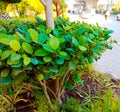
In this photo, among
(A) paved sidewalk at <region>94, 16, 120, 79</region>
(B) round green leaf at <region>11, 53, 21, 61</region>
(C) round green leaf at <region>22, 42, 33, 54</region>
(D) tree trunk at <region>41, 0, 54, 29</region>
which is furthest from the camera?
(A) paved sidewalk at <region>94, 16, 120, 79</region>

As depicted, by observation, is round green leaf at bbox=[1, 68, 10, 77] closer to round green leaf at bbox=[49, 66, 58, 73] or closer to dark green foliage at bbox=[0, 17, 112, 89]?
dark green foliage at bbox=[0, 17, 112, 89]

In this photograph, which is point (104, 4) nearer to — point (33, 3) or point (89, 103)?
point (33, 3)

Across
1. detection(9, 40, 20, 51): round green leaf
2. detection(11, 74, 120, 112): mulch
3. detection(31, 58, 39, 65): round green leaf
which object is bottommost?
detection(11, 74, 120, 112): mulch

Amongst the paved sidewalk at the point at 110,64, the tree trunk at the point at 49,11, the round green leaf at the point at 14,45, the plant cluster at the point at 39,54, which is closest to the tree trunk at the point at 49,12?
the tree trunk at the point at 49,11

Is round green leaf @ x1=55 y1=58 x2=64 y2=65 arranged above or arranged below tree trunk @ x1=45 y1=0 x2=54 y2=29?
below

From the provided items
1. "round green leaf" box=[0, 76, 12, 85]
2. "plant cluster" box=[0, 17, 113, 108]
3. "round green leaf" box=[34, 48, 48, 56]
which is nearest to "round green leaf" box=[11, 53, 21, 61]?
"plant cluster" box=[0, 17, 113, 108]

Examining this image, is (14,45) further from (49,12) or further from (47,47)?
(49,12)

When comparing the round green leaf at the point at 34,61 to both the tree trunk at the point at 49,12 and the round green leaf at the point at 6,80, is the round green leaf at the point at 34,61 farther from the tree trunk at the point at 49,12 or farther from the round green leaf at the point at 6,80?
the tree trunk at the point at 49,12

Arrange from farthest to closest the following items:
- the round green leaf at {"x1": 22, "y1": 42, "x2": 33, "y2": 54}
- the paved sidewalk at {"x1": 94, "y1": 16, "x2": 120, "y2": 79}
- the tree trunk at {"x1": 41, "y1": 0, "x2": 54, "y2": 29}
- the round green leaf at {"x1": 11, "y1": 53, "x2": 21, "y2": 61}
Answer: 1. the paved sidewalk at {"x1": 94, "y1": 16, "x2": 120, "y2": 79}
2. the tree trunk at {"x1": 41, "y1": 0, "x2": 54, "y2": 29}
3. the round green leaf at {"x1": 22, "y1": 42, "x2": 33, "y2": 54}
4. the round green leaf at {"x1": 11, "y1": 53, "x2": 21, "y2": 61}

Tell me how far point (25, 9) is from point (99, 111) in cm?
1117

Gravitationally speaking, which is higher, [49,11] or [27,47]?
[49,11]

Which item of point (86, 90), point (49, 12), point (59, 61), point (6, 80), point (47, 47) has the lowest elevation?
point (86, 90)

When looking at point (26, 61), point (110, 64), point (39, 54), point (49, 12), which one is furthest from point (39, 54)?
point (110, 64)

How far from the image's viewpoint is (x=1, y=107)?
2.17 meters
